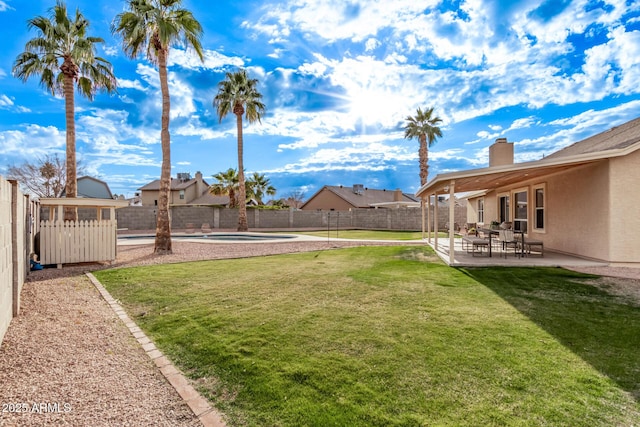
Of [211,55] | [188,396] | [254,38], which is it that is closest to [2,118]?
[211,55]

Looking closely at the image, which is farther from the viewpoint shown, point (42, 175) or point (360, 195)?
point (360, 195)

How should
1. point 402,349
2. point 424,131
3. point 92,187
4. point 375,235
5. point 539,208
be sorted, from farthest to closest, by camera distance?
point 92,187 → point 424,131 → point 375,235 → point 539,208 → point 402,349

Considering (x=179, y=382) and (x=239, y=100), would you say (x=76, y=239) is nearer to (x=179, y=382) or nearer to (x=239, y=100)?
(x=179, y=382)

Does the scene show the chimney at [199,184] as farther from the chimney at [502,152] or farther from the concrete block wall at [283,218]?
the chimney at [502,152]

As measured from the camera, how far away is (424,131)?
33.4 metres

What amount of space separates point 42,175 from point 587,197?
143ft

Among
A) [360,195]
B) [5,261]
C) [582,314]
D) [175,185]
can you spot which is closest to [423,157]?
[360,195]

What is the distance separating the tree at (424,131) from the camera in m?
33.4

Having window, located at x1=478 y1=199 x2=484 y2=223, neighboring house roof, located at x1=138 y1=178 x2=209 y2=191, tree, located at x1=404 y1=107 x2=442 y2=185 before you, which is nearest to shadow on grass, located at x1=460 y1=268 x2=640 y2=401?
window, located at x1=478 y1=199 x2=484 y2=223

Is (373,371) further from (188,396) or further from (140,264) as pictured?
(140,264)

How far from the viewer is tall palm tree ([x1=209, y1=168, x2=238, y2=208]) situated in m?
32.8

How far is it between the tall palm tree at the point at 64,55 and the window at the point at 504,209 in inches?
818

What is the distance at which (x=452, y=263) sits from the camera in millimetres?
9734

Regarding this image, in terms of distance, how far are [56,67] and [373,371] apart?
64.9ft
